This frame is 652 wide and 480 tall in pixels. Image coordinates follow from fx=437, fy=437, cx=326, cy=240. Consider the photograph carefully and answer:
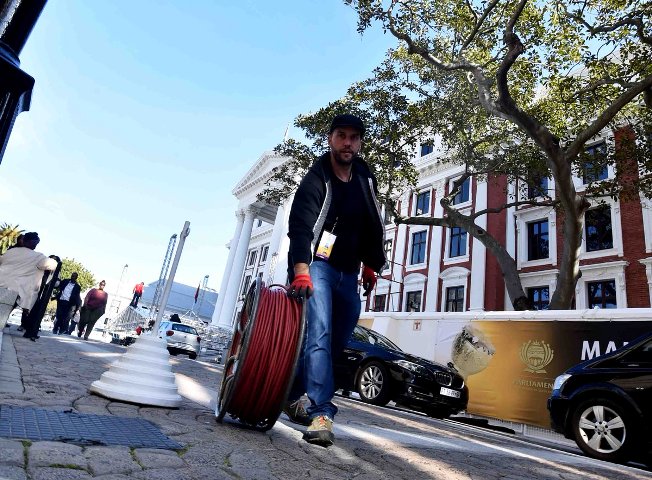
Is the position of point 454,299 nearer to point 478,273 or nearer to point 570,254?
point 478,273

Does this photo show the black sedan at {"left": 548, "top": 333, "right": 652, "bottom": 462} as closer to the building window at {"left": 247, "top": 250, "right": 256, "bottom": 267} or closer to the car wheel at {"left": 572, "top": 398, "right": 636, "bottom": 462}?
the car wheel at {"left": 572, "top": 398, "right": 636, "bottom": 462}

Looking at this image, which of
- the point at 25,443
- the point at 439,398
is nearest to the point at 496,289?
the point at 439,398

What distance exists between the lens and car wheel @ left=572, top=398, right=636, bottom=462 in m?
5.43

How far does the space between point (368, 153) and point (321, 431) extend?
51.3 feet

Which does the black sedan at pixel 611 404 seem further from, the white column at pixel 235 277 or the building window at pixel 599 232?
the white column at pixel 235 277

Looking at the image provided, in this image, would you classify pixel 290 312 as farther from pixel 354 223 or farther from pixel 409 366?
pixel 409 366

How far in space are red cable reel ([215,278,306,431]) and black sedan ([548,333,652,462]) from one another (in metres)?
5.01

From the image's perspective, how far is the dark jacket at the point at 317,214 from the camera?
111 inches

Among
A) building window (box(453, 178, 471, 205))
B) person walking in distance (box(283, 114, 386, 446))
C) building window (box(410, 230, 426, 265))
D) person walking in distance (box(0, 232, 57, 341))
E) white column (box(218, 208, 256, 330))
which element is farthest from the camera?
white column (box(218, 208, 256, 330))

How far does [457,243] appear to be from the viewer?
1003 inches

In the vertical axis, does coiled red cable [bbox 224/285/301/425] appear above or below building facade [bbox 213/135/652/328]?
below

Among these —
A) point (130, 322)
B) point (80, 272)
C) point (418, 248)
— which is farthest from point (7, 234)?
point (418, 248)

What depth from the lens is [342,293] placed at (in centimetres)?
304

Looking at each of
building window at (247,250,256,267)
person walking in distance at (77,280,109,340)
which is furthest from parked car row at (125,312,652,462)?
building window at (247,250,256,267)
